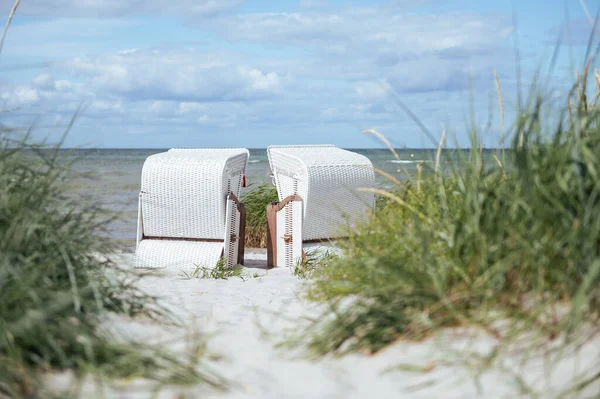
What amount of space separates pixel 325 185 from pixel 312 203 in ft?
0.64

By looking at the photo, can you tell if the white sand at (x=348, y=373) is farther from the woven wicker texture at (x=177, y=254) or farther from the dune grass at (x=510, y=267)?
the woven wicker texture at (x=177, y=254)

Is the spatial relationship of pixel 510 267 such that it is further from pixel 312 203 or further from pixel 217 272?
pixel 312 203

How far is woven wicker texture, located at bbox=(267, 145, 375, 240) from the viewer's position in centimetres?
580

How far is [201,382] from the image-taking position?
2082 millimetres

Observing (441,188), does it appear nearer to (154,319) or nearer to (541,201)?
(541,201)

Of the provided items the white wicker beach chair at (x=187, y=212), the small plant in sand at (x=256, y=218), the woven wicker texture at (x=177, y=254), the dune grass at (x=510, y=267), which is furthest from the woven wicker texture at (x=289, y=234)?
the dune grass at (x=510, y=267)

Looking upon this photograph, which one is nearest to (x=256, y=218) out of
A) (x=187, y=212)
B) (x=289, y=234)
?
(x=289, y=234)

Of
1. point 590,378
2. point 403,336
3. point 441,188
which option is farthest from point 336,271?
point 590,378

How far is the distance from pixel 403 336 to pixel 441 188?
705 millimetres

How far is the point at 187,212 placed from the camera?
19.3 ft

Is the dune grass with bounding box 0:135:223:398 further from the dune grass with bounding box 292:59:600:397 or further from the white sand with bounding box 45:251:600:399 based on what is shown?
the dune grass with bounding box 292:59:600:397

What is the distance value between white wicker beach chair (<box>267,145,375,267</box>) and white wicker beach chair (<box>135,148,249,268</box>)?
42 cm

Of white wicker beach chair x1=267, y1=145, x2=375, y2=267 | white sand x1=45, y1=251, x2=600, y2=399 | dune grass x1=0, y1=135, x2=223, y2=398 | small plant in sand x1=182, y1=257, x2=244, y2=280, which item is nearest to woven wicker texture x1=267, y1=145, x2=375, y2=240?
white wicker beach chair x1=267, y1=145, x2=375, y2=267

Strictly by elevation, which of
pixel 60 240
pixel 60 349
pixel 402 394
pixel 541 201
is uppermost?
pixel 541 201
